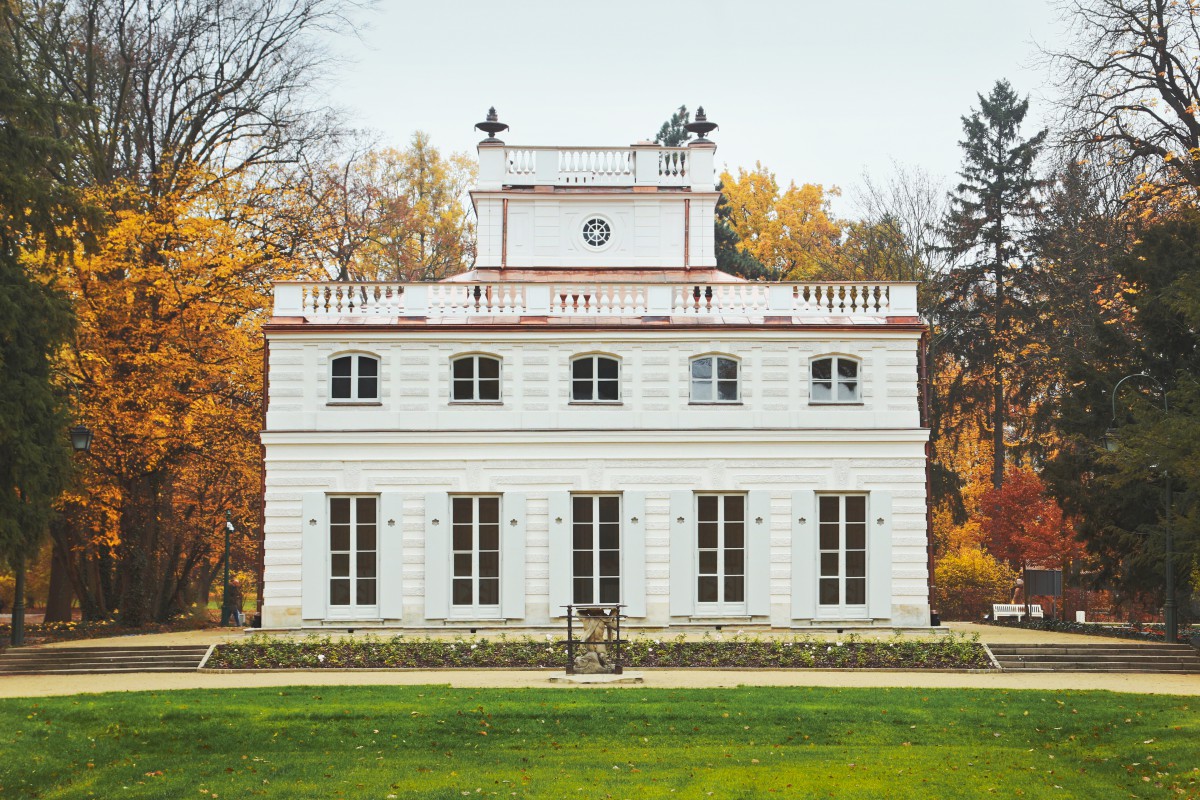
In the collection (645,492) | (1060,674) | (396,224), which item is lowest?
(1060,674)

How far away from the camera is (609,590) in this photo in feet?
95.7

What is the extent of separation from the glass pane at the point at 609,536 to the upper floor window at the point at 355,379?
530 centimetres

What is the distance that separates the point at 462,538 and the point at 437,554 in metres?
0.65

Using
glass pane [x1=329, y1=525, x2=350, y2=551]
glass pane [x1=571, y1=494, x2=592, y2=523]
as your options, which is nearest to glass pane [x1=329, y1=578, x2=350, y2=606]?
glass pane [x1=329, y1=525, x2=350, y2=551]

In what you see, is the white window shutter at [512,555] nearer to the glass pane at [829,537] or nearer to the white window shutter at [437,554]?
the white window shutter at [437,554]

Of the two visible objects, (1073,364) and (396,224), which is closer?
(1073,364)

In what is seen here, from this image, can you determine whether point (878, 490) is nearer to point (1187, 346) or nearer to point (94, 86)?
point (1187, 346)

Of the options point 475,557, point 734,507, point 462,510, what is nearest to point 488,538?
point 475,557

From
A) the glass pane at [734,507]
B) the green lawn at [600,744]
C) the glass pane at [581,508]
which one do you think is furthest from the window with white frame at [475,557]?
the green lawn at [600,744]

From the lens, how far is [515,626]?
2880 cm

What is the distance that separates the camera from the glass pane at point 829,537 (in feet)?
96.4

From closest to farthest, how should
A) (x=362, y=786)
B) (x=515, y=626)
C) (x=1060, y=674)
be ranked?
(x=362, y=786), (x=1060, y=674), (x=515, y=626)

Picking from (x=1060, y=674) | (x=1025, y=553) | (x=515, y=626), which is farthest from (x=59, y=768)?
(x=1025, y=553)

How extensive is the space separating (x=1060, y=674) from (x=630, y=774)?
1182 cm
